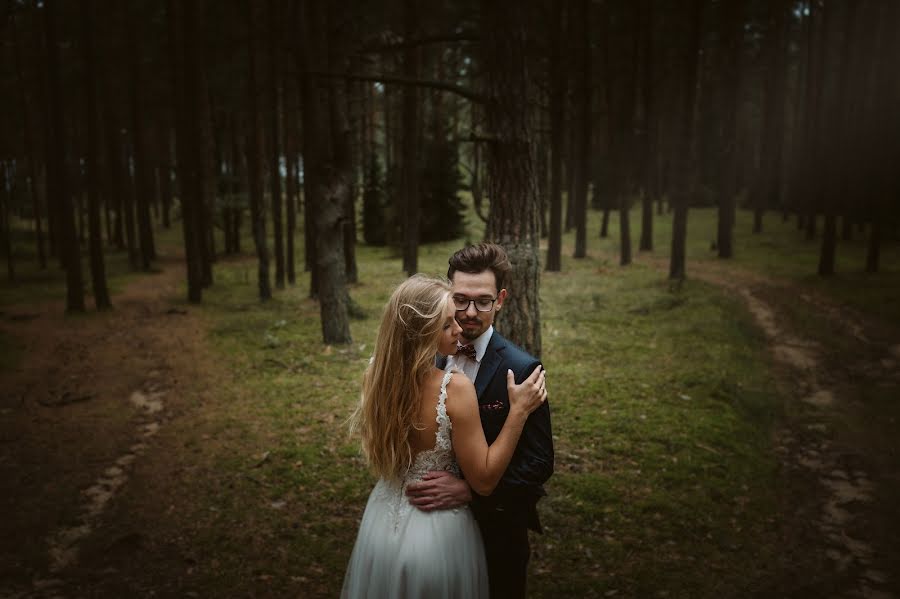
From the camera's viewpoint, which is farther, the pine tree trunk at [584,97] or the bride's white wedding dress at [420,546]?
the pine tree trunk at [584,97]

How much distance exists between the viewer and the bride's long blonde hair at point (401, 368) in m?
3.00

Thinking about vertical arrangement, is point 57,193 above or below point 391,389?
above

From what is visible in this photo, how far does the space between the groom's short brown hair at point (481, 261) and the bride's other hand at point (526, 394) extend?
37.0 inches

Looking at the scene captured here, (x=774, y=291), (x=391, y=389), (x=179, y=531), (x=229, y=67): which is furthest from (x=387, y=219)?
(x=391, y=389)

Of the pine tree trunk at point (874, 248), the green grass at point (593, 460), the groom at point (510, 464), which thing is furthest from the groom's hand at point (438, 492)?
the pine tree trunk at point (874, 248)

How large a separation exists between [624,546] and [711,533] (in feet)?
3.38

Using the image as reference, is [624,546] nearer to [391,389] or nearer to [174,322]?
[391,389]

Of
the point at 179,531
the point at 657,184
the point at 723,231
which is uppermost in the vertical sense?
the point at 657,184

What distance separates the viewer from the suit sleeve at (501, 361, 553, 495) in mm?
3355

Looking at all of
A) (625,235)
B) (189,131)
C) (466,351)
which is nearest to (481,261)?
(466,351)

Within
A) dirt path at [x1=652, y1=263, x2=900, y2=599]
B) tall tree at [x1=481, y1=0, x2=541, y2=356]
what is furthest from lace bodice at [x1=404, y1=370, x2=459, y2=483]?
dirt path at [x1=652, y1=263, x2=900, y2=599]

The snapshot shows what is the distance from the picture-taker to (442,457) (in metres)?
3.27

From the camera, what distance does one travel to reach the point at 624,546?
6.30 m

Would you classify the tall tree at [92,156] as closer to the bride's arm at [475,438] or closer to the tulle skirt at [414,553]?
the tulle skirt at [414,553]
